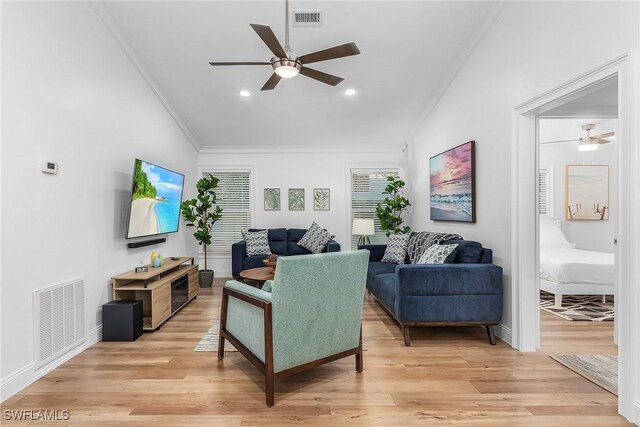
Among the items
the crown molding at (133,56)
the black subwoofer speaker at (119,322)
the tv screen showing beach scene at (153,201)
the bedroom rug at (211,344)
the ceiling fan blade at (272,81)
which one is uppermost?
the crown molding at (133,56)

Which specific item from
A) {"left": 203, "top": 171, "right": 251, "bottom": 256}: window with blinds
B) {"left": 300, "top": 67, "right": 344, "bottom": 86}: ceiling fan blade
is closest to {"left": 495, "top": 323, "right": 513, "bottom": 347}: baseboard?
{"left": 300, "top": 67, "right": 344, "bottom": 86}: ceiling fan blade

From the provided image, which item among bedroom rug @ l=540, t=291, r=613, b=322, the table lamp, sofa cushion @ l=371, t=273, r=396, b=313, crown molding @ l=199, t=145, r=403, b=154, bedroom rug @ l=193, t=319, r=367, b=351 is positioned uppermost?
crown molding @ l=199, t=145, r=403, b=154

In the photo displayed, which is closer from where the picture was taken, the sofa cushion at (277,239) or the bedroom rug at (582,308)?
the bedroom rug at (582,308)

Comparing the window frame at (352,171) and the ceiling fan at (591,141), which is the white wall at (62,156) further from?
the ceiling fan at (591,141)

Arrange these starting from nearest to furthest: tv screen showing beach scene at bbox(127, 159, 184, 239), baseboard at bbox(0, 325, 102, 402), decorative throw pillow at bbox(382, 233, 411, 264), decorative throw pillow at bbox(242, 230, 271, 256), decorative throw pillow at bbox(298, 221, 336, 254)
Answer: baseboard at bbox(0, 325, 102, 402)
tv screen showing beach scene at bbox(127, 159, 184, 239)
decorative throw pillow at bbox(382, 233, 411, 264)
decorative throw pillow at bbox(242, 230, 271, 256)
decorative throw pillow at bbox(298, 221, 336, 254)

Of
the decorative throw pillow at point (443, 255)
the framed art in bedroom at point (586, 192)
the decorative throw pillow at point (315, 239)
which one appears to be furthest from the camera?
the decorative throw pillow at point (315, 239)

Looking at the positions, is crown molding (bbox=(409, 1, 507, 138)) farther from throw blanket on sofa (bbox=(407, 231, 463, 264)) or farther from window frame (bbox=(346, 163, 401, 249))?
throw blanket on sofa (bbox=(407, 231, 463, 264))

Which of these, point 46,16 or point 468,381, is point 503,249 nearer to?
point 468,381

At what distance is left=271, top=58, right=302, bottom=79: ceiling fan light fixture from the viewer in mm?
2641

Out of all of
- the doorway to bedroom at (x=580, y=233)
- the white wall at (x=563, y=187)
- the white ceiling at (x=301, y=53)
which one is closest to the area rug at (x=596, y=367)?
the doorway to bedroom at (x=580, y=233)

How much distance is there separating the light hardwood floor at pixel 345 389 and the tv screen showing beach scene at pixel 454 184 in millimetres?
1546

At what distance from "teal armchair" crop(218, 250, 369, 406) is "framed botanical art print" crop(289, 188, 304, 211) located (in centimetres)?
386

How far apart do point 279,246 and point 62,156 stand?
3.59m

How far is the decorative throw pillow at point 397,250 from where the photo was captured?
441 centimetres
